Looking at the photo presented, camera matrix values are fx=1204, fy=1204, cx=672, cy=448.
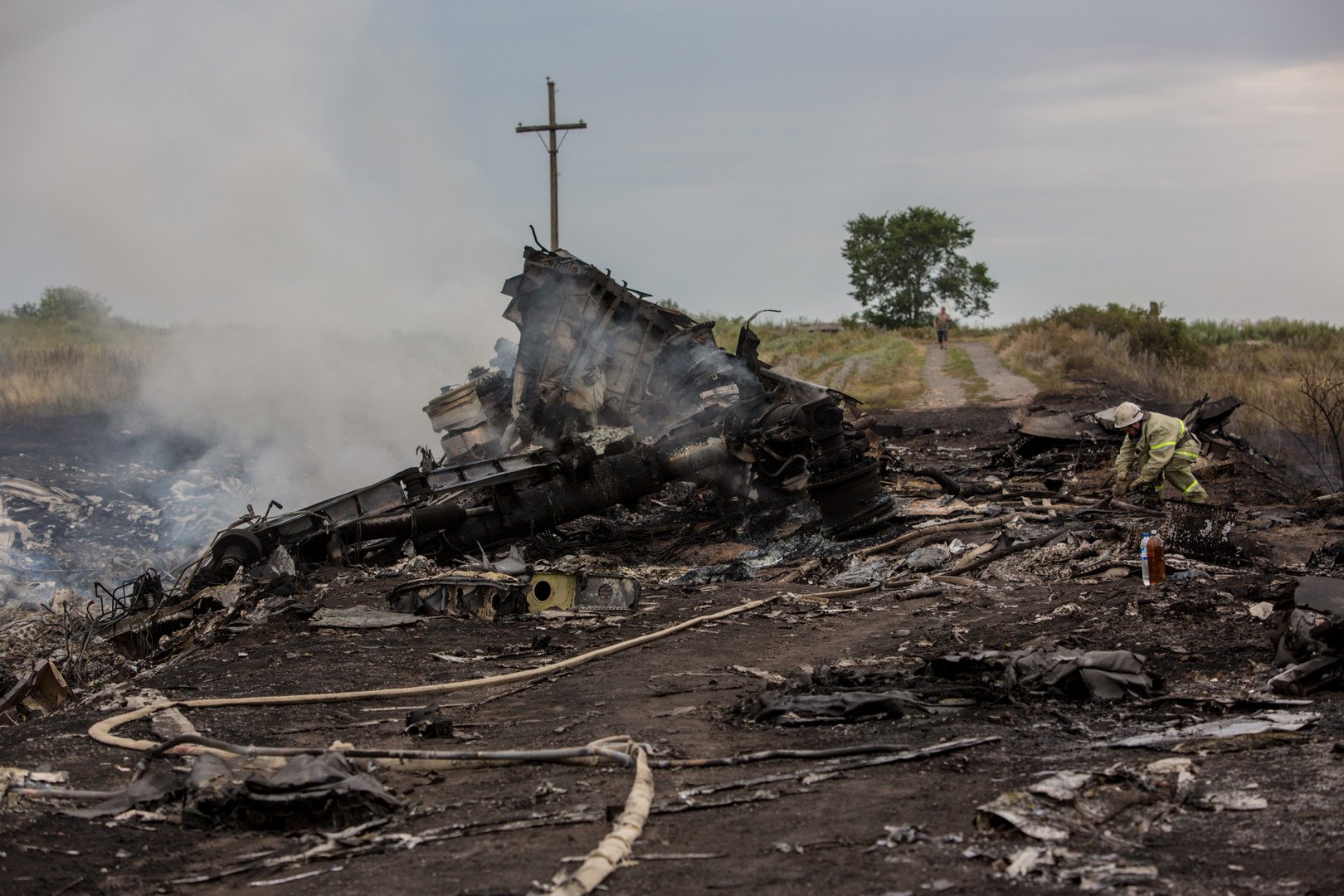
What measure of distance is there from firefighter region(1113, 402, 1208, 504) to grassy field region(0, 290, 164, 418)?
22.1 meters

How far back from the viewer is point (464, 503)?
12586mm

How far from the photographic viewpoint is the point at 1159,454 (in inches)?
488

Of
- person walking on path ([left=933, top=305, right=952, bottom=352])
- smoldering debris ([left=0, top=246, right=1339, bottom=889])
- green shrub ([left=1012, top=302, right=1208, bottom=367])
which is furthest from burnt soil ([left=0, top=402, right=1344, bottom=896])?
person walking on path ([left=933, top=305, right=952, bottom=352])

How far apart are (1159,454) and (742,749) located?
8411mm

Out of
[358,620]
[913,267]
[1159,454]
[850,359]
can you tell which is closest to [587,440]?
[358,620]

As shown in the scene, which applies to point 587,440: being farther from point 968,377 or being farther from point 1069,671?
point 968,377

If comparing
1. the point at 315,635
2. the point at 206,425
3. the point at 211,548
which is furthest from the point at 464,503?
the point at 206,425

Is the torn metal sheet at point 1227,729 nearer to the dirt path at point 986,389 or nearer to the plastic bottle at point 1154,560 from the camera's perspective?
the plastic bottle at point 1154,560

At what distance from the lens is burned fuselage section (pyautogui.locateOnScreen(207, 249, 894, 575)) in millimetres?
12211

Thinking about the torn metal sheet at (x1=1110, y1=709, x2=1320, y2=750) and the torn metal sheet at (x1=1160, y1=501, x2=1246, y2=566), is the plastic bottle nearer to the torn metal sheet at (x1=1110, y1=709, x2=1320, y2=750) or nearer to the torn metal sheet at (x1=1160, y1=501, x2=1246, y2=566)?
the torn metal sheet at (x1=1160, y1=501, x2=1246, y2=566)

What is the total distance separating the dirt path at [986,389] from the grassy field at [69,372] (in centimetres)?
1905

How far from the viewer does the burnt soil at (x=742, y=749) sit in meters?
3.93

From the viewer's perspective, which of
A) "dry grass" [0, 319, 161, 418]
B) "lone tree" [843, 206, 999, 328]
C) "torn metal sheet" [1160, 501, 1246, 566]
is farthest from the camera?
"lone tree" [843, 206, 999, 328]

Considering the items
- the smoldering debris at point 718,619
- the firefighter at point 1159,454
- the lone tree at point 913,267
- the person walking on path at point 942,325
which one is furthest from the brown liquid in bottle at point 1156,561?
the lone tree at point 913,267
